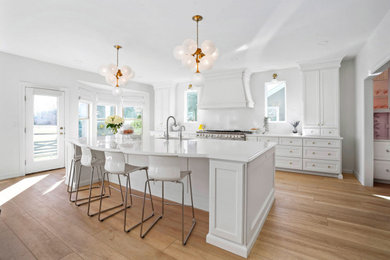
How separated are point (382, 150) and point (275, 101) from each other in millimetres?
2354

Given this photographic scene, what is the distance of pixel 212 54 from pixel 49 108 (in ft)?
13.5

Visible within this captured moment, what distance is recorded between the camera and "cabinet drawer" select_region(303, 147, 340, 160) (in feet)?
13.2

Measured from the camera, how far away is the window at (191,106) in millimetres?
6480

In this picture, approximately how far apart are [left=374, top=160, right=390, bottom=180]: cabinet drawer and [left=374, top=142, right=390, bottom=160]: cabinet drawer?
94mm

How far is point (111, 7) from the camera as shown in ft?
7.75

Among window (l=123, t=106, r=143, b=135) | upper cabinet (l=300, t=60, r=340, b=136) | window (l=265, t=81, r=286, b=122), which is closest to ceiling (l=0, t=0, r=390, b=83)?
upper cabinet (l=300, t=60, r=340, b=136)

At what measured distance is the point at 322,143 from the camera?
412cm

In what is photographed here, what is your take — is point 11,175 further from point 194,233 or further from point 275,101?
point 275,101

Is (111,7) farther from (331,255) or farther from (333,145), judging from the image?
(333,145)

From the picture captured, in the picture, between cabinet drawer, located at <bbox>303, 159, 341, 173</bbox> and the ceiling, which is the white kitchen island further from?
cabinet drawer, located at <bbox>303, 159, 341, 173</bbox>

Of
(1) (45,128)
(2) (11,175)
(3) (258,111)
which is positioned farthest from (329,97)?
(2) (11,175)

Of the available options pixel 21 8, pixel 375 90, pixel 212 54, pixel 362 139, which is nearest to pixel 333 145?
pixel 362 139

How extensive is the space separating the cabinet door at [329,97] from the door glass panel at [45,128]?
239 inches

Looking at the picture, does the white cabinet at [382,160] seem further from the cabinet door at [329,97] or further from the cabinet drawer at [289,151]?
the cabinet drawer at [289,151]
